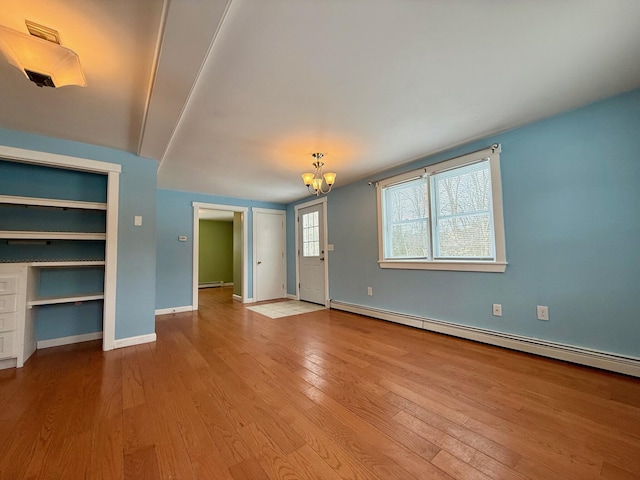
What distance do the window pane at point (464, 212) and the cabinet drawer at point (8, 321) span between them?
14.2 ft

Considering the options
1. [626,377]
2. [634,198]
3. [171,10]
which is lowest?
[626,377]

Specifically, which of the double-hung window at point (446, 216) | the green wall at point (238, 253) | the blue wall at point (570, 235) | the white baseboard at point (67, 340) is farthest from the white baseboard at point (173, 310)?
the blue wall at point (570, 235)

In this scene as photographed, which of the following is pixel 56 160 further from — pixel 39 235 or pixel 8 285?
pixel 8 285

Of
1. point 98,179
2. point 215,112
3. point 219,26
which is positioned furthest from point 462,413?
point 98,179

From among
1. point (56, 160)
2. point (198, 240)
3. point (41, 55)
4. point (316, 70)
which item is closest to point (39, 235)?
point (56, 160)

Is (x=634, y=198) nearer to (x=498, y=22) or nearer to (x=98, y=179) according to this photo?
(x=498, y=22)

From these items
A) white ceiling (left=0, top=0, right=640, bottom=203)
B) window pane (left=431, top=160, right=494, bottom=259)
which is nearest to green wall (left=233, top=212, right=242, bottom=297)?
white ceiling (left=0, top=0, right=640, bottom=203)

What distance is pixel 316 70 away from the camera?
67.9 inches

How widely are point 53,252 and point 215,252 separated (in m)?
5.31

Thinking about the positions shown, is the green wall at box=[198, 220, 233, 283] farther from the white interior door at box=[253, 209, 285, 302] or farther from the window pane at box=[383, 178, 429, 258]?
the window pane at box=[383, 178, 429, 258]

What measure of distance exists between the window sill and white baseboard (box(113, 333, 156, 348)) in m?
3.13

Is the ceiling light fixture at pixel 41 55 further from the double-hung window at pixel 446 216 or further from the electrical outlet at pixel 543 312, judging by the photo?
the electrical outlet at pixel 543 312

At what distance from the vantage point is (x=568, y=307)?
2.31 metres

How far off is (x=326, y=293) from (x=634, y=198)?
3.92 meters
